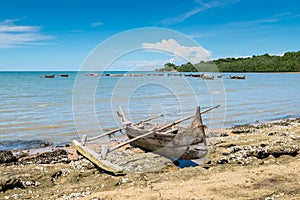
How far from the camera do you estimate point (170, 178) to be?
7.05 m

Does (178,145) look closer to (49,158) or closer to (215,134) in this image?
(49,158)

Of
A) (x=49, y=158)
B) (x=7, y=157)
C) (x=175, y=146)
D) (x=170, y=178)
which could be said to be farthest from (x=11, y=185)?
(x=175, y=146)

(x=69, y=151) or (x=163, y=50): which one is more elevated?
(x=163, y=50)

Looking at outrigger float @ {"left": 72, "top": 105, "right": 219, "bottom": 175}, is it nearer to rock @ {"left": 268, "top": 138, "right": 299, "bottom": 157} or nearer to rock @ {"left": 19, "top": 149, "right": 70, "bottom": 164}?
rock @ {"left": 19, "top": 149, "right": 70, "bottom": 164}

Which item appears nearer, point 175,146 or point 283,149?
point 283,149

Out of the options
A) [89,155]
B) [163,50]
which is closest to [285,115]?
[163,50]

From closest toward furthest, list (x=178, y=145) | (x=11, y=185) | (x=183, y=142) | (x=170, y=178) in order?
(x=11, y=185)
(x=170, y=178)
(x=183, y=142)
(x=178, y=145)

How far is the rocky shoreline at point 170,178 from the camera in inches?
236

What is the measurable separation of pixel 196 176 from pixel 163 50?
556 cm

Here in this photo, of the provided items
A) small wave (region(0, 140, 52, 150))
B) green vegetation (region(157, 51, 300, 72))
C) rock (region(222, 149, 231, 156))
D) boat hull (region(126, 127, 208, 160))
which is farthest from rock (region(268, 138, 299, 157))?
Answer: green vegetation (region(157, 51, 300, 72))

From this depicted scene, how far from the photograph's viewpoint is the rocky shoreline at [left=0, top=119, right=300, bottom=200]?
5996mm

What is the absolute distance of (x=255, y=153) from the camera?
8555mm

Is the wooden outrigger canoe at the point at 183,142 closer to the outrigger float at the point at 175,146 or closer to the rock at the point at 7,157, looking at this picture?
the outrigger float at the point at 175,146

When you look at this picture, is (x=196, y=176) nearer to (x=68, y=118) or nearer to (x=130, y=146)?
(x=130, y=146)
